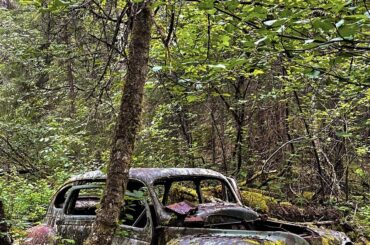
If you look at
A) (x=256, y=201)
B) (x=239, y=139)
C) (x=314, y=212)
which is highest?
(x=239, y=139)

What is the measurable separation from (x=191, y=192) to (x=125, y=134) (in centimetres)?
421

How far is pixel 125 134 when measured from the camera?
13.2ft

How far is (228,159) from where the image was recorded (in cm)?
1257

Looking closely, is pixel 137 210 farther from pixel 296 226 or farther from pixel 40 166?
pixel 40 166

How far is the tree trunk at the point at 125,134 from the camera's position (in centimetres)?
383

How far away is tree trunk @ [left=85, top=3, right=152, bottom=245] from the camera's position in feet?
12.6

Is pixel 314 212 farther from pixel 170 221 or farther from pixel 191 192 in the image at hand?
pixel 170 221

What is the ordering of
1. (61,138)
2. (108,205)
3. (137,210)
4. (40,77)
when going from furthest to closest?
(40,77)
(61,138)
(137,210)
(108,205)

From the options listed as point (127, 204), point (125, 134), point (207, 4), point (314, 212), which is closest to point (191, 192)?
point (127, 204)

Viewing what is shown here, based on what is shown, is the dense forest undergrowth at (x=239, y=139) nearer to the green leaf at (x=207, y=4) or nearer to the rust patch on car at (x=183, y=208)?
the rust patch on car at (x=183, y=208)

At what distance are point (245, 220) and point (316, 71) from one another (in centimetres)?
→ 301

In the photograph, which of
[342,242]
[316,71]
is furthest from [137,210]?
[316,71]

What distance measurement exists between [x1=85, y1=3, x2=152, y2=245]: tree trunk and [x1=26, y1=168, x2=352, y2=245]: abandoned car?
618 millimetres

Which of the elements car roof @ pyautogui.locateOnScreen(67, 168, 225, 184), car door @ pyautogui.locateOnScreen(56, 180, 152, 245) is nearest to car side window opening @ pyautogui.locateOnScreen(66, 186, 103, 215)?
car door @ pyautogui.locateOnScreen(56, 180, 152, 245)
